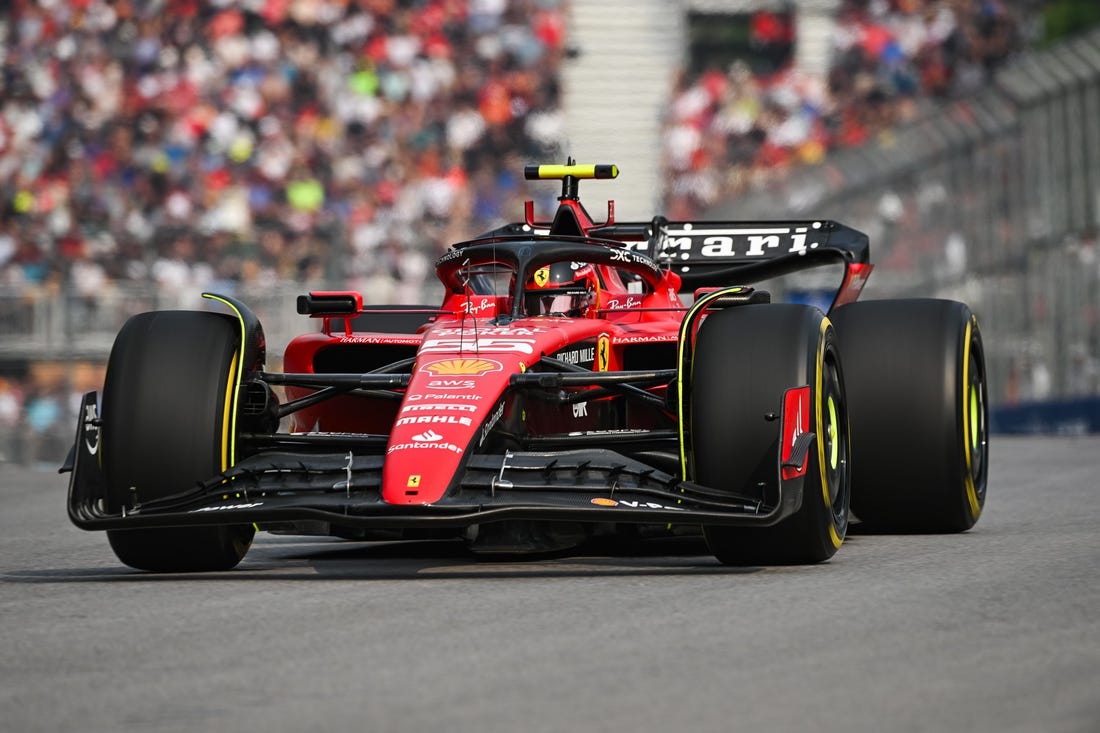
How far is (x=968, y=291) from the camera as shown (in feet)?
60.4

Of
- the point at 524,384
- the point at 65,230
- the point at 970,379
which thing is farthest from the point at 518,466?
the point at 65,230

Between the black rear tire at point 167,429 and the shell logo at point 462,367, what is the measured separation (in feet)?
2.36

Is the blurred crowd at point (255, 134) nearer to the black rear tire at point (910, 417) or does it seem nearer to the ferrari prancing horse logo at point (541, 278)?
the ferrari prancing horse logo at point (541, 278)

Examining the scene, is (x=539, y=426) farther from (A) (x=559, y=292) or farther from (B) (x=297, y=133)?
(B) (x=297, y=133)

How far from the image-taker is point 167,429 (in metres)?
6.40

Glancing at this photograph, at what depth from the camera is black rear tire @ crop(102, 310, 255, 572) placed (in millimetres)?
6375

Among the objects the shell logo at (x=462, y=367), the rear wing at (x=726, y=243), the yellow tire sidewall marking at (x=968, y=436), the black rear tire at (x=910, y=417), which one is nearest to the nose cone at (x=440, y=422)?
the shell logo at (x=462, y=367)

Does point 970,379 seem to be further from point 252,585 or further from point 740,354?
point 252,585

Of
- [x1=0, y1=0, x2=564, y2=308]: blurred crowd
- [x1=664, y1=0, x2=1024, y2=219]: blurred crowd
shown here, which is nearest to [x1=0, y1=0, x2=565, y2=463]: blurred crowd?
[x1=0, y1=0, x2=564, y2=308]: blurred crowd

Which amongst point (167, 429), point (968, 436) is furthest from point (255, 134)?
point (167, 429)

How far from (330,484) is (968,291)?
43.8 feet

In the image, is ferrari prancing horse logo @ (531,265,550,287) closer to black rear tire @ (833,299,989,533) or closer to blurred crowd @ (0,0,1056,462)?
black rear tire @ (833,299,989,533)

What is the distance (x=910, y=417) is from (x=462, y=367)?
2.07m

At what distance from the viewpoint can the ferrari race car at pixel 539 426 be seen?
5.98m
